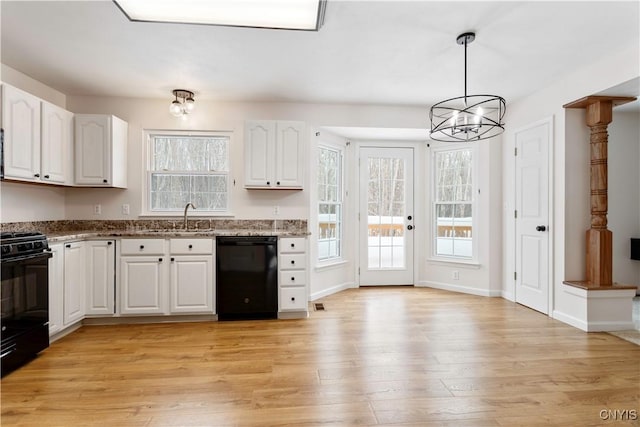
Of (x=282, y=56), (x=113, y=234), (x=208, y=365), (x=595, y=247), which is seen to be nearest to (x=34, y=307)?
(x=113, y=234)

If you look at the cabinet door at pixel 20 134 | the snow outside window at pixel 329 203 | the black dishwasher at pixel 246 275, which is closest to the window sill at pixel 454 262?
the snow outside window at pixel 329 203

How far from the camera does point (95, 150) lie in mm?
3588

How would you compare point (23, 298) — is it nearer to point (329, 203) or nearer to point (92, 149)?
point (92, 149)

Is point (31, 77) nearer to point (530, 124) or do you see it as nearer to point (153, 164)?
point (153, 164)

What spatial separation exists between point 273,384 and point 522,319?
275 centimetres

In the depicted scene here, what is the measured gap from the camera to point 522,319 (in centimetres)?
349

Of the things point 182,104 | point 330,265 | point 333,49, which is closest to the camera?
point 333,49

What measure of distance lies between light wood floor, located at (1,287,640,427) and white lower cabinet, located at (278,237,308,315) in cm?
21

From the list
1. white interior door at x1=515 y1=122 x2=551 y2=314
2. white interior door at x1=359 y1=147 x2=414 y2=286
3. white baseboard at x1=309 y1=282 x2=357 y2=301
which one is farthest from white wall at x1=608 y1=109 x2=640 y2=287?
white baseboard at x1=309 y1=282 x2=357 y2=301

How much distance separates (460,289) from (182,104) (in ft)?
14.2

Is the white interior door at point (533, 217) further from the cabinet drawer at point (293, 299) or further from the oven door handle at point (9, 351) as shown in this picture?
the oven door handle at point (9, 351)

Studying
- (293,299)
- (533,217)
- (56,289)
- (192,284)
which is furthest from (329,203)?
(56,289)

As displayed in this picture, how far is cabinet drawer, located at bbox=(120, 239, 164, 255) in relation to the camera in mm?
3352

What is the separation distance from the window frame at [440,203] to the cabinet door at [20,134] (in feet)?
15.4
